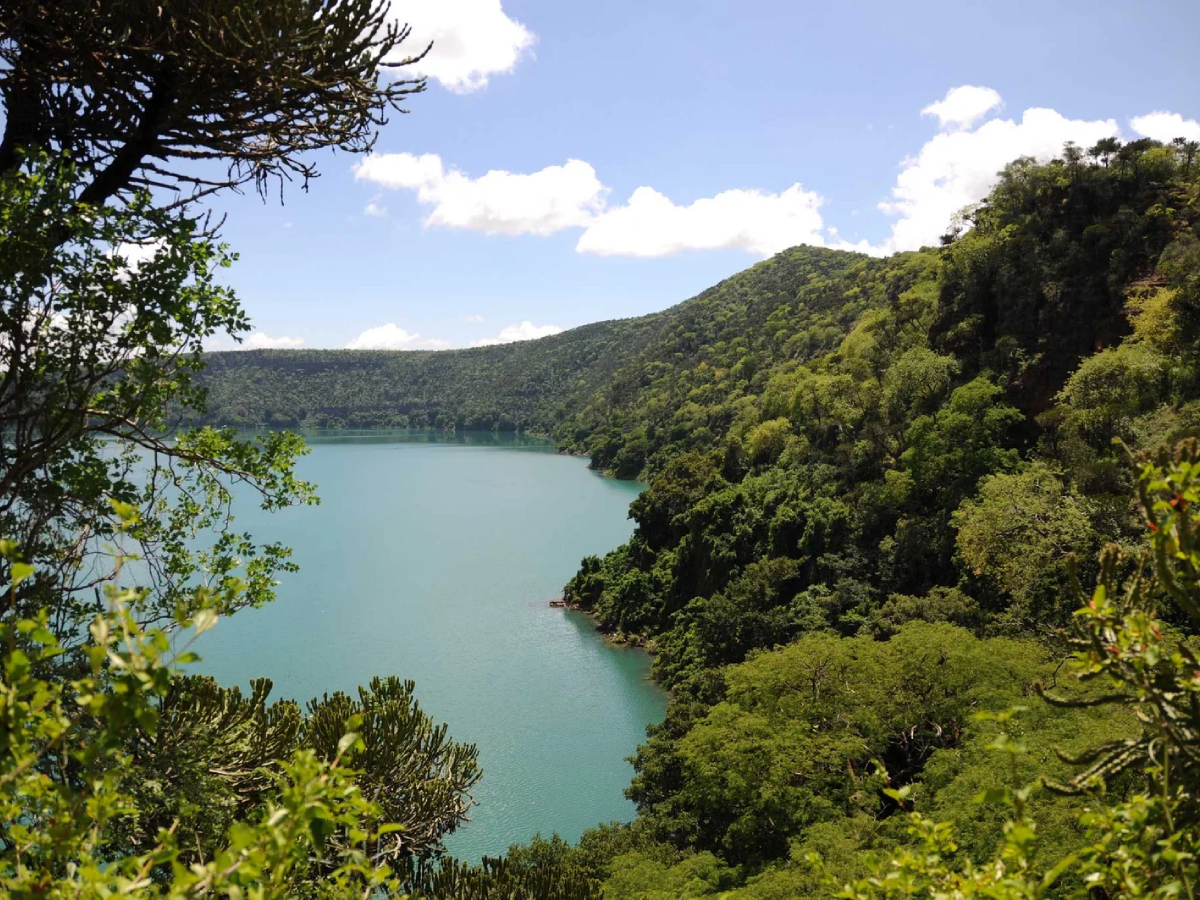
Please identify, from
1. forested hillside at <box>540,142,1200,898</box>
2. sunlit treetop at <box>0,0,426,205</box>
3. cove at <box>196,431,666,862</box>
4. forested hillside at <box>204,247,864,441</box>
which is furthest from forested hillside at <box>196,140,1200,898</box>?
forested hillside at <box>204,247,864,441</box>

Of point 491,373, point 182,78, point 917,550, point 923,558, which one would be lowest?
point 923,558

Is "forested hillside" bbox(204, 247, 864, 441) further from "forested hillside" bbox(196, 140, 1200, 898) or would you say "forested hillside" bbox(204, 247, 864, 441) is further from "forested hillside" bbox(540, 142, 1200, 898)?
"forested hillside" bbox(540, 142, 1200, 898)

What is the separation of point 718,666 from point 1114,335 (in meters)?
15.3

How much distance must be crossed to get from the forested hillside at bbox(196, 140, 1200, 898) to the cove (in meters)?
2.33

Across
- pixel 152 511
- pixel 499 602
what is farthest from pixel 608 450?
→ pixel 152 511

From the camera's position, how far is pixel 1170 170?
24734 millimetres

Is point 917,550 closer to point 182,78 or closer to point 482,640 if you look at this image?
point 482,640

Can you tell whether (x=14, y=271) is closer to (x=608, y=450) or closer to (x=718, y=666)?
(x=718, y=666)

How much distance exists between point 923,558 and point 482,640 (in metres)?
17.3

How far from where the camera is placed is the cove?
67.8 feet

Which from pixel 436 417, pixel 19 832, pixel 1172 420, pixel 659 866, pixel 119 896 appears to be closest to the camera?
pixel 119 896

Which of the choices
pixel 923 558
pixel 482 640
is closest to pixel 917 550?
pixel 923 558

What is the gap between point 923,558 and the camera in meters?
23.6

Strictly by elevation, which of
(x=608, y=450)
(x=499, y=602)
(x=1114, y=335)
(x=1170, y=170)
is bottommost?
(x=499, y=602)
